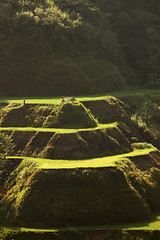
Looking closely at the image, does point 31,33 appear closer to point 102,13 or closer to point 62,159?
point 102,13

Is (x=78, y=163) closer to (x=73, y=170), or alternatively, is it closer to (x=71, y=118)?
(x=73, y=170)

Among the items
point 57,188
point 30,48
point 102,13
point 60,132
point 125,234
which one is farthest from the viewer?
point 102,13

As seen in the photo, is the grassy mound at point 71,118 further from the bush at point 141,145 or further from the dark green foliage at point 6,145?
the bush at point 141,145

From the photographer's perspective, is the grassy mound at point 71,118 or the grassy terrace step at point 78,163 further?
the grassy mound at point 71,118

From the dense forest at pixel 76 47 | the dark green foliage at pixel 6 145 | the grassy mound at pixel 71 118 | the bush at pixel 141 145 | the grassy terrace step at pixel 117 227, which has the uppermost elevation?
the dense forest at pixel 76 47

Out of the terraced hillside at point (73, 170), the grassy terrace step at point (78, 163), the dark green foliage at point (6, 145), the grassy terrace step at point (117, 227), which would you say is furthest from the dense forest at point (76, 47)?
the grassy terrace step at point (117, 227)

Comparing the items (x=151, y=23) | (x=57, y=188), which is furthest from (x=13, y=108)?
(x=151, y=23)

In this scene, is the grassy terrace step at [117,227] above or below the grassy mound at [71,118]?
below
